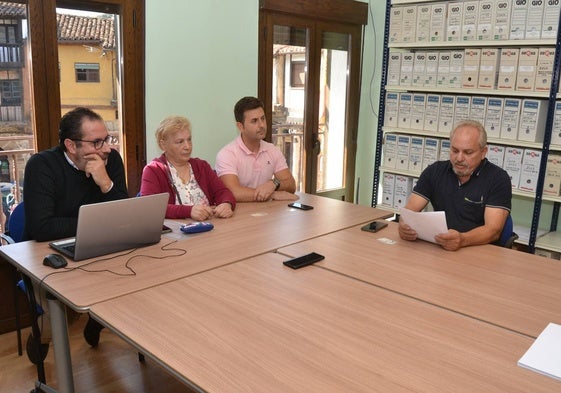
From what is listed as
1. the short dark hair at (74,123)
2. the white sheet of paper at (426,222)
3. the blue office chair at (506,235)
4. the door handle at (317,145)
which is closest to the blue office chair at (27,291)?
the short dark hair at (74,123)

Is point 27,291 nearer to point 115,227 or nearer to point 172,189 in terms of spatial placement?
point 115,227

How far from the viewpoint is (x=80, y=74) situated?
2980mm

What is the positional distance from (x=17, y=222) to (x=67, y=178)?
338mm

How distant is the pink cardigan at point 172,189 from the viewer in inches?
101

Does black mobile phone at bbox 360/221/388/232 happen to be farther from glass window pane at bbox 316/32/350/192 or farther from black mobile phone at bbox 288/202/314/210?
glass window pane at bbox 316/32/350/192

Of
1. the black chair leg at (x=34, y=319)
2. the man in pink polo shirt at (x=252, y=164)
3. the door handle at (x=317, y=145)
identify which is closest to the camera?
the black chair leg at (x=34, y=319)

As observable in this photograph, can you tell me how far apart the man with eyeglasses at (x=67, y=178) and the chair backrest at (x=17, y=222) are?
0.42 feet

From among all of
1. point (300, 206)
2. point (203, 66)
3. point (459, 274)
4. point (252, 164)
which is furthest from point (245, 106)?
point (459, 274)

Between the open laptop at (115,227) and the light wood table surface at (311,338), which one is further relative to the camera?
the open laptop at (115,227)

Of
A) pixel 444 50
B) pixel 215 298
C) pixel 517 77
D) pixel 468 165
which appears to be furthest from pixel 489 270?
pixel 444 50

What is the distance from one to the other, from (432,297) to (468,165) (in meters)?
0.99

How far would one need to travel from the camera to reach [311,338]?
54.0 inches

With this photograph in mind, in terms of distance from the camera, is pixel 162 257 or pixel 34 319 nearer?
pixel 162 257

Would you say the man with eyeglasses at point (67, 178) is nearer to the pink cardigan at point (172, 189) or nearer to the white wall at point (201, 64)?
the pink cardigan at point (172, 189)
